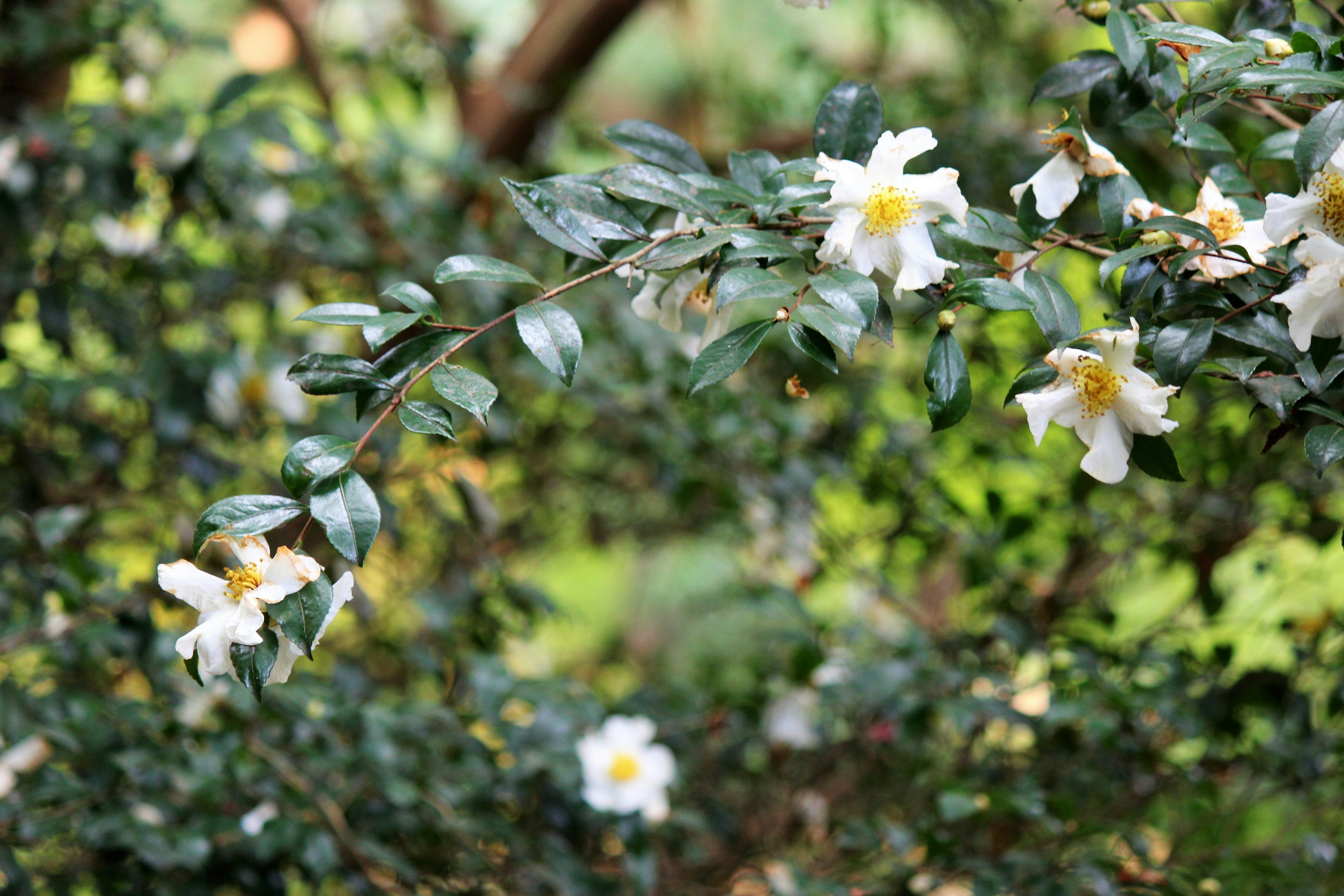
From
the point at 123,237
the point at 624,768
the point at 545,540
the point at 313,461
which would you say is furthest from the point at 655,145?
the point at 545,540

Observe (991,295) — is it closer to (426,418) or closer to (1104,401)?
(1104,401)

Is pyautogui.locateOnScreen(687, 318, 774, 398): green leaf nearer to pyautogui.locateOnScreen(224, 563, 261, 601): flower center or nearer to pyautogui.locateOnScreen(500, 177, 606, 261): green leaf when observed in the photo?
pyautogui.locateOnScreen(500, 177, 606, 261): green leaf

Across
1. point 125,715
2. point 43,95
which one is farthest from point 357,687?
point 43,95

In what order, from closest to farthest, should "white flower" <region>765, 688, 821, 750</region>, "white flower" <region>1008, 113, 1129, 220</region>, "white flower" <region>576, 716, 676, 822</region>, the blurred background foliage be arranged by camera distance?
"white flower" <region>1008, 113, 1129, 220</region>, the blurred background foliage, "white flower" <region>576, 716, 676, 822</region>, "white flower" <region>765, 688, 821, 750</region>

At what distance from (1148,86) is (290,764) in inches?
41.6

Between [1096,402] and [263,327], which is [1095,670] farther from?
[263,327]

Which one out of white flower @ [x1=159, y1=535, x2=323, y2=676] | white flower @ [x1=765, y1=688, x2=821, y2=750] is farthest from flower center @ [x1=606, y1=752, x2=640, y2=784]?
white flower @ [x1=159, y1=535, x2=323, y2=676]

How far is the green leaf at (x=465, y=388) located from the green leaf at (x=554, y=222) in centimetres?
9

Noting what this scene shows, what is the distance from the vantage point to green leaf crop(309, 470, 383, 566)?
0.50 m

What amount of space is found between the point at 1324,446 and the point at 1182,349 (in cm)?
8

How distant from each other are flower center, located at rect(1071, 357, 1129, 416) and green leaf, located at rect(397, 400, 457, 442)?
35 centimetres

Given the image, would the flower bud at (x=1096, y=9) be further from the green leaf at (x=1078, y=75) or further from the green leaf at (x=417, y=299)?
the green leaf at (x=417, y=299)

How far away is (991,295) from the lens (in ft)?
1.83

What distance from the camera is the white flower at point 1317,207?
21.4 inches
